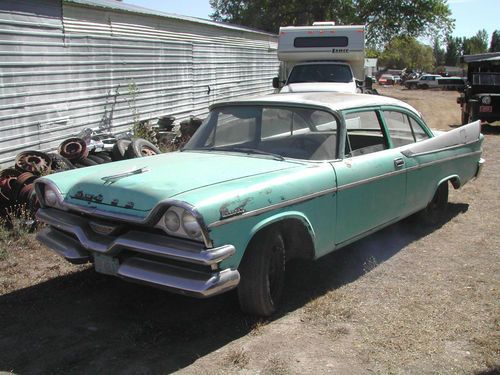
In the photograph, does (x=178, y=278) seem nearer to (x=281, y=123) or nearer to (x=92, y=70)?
(x=281, y=123)

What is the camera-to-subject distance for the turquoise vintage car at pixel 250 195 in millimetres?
3189

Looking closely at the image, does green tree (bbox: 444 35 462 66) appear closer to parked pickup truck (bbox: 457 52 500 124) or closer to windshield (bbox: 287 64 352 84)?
parked pickup truck (bbox: 457 52 500 124)

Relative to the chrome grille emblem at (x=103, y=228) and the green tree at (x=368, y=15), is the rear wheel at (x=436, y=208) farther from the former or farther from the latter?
the green tree at (x=368, y=15)

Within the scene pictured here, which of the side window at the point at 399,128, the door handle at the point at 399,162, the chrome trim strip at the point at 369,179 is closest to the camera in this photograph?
the chrome trim strip at the point at 369,179

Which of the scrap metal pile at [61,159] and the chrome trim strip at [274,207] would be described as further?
the scrap metal pile at [61,159]

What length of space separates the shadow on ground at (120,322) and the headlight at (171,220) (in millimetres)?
766

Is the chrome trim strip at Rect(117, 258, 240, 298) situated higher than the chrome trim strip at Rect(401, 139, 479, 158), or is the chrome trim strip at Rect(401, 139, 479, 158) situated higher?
the chrome trim strip at Rect(401, 139, 479, 158)

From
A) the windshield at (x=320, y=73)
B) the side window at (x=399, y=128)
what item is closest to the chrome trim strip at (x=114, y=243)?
the side window at (x=399, y=128)

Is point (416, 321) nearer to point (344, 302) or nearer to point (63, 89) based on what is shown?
point (344, 302)

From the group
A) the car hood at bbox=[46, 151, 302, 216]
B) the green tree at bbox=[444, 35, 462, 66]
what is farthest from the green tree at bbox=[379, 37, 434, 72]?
the car hood at bbox=[46, 151, 302, 216]

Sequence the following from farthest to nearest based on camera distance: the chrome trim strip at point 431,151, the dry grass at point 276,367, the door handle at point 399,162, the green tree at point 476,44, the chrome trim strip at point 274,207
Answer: the green tree at point 476,44 → the chrome trim strip at point 431,151 → the door handle at point 399,162 → the chrome trim strip at point 274,207 → the dry grass at point 276,367

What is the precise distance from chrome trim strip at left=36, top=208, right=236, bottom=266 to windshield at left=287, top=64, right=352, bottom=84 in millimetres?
9482

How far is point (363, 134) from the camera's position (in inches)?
199

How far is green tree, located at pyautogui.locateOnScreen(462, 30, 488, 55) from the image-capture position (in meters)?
109
